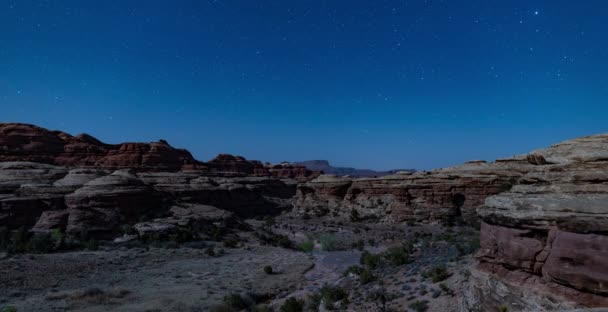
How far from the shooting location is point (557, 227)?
5.61 metres

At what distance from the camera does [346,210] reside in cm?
3581

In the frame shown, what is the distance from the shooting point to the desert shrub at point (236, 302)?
1239cm

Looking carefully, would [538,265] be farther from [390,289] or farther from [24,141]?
[24,141]

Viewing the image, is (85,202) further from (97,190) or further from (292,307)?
(292,307)

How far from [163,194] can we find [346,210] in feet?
64.9

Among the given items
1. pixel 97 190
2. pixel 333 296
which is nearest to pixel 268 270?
pixel 333 296

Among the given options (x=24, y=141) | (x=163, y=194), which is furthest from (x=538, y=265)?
(x=24, y=141)

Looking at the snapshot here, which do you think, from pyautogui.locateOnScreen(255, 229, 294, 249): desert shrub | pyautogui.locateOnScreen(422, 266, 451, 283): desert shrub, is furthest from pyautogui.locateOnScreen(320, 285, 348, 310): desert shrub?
pyautogui.locateOnScreen(255, 229, 294, 249): desert shrub

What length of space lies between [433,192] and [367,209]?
7.11 m

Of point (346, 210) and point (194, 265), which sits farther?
point (346, 210)

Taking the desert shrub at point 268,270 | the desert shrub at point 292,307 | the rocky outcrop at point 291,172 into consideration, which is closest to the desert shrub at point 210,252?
the desert shrub at point 268,270

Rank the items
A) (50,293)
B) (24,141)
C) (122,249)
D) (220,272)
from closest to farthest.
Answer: (50,293)
(220,272)
(122,249)
(24,141)

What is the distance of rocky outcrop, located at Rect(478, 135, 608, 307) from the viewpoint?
5121 mm

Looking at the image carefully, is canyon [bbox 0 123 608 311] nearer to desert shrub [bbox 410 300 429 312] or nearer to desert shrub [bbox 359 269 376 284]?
desert shrub [bbox 410 300 429 312]
